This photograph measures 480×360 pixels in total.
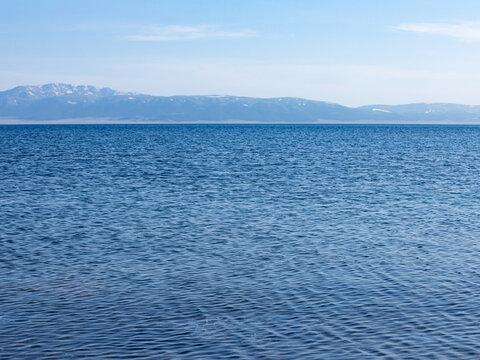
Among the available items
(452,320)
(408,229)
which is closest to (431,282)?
(452,320)

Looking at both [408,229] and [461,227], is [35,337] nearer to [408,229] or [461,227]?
[408,229]

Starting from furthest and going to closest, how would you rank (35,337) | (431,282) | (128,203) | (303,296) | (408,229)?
(128,203) < (408,229) < (431,282) < (303,296) < (35,337)

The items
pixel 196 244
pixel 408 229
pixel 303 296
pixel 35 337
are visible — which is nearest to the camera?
pixel 35 337

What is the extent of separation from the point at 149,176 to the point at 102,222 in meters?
27.8

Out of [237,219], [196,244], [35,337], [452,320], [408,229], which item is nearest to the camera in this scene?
[35,337]

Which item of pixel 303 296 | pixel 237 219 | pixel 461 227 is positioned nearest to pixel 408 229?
pixel 461 227

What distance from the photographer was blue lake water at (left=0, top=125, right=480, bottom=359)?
17000mm

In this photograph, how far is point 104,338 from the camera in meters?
17.2

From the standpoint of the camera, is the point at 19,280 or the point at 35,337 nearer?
the point at 35,337

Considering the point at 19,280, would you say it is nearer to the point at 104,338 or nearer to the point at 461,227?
the point at 104,338

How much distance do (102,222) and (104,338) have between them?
62.6 feet

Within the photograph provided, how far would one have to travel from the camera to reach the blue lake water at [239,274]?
17000 millimetres

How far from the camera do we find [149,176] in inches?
2489

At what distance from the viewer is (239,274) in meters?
24.0
